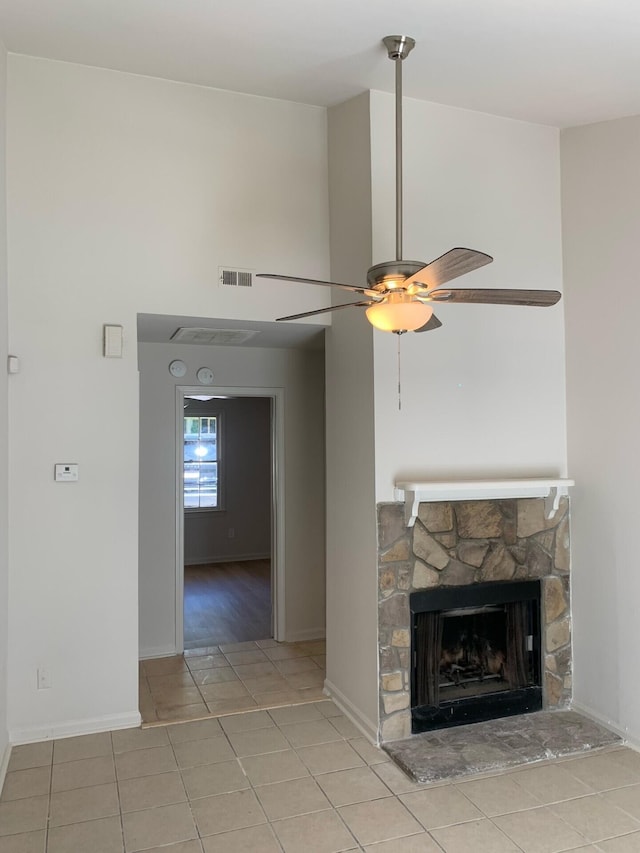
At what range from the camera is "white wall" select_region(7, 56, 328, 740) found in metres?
3.36

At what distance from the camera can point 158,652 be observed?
4652 millimetres

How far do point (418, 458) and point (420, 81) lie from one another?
1.93 meters

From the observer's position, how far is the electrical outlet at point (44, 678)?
11.0 feet

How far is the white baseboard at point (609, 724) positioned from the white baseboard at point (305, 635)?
197cm

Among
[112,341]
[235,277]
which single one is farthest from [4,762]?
[235,277]

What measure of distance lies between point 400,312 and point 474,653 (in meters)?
2.24

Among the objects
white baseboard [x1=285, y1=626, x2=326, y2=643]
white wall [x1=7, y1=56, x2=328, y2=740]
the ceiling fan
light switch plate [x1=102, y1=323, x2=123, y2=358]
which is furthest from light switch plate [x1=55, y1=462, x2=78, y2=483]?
white baseboard [x1=285, y1=626, x2=326, y2=643]

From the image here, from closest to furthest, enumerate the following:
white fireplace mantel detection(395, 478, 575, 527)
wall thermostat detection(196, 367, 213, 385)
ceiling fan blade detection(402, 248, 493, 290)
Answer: ceiling fan blade detection(402, 248, 493, 290) < white fireplace mantel detection(395, 478, 575, 527) < wall thermostat detection(196, 367, 213, 385)

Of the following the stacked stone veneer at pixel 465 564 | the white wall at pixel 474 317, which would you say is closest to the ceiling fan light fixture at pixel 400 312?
the white wall at pixel 474 317

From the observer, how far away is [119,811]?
2.73 meters

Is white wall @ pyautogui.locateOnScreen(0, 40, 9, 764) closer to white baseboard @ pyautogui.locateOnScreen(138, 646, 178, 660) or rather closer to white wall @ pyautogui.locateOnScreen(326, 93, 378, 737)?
white baseboard @ pyautogui.locateOnScreen(138, 646, 178, 660)

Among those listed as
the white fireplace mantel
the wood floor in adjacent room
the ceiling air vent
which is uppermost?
the ceiling air vent

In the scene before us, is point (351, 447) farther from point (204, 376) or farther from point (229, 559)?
point (229, 559)

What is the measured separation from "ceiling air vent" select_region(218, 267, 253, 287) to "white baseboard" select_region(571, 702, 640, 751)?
3.02 meters
